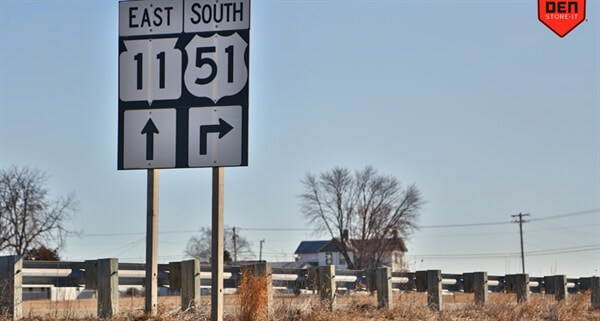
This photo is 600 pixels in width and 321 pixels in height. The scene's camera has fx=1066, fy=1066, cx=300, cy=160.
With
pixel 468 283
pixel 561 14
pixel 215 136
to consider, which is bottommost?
pixel 468 283

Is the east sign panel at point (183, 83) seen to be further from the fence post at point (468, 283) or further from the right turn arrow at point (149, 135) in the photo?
A: the fence post at point (468, 283)

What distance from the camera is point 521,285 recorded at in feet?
77.0

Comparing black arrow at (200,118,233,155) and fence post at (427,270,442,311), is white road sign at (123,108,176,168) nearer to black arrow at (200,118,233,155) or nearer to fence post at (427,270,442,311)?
black arrow at (200,118,233,155)

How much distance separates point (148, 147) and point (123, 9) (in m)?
1.75

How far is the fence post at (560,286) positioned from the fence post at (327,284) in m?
9.05

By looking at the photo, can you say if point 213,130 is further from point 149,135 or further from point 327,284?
point 327,284

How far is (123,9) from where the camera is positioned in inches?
516

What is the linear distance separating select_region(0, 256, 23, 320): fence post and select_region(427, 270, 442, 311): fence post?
7.89 metres

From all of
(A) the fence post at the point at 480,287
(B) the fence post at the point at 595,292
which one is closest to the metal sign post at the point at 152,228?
(A) the fence post at the point at 480,287

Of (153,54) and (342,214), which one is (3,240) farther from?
(153,54)

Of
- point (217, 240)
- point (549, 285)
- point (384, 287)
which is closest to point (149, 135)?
point (217, 240)

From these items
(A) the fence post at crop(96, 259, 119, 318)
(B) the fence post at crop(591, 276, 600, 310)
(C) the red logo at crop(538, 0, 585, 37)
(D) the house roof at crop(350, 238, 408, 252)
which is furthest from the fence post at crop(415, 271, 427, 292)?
(D) the house roof at crop(350, 238, 408, 252)

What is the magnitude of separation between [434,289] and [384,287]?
1.77 metres

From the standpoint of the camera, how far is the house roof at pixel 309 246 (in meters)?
149
